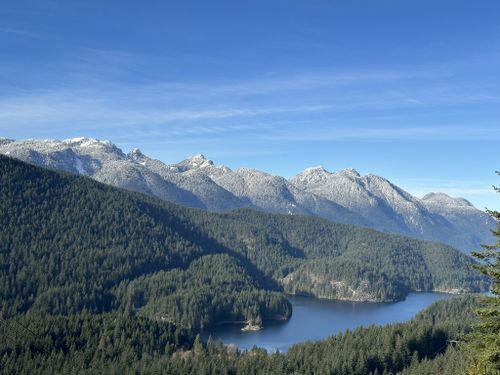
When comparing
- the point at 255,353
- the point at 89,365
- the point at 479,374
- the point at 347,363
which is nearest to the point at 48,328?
the point at 89,365

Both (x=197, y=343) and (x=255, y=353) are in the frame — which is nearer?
(x=255, y=353)

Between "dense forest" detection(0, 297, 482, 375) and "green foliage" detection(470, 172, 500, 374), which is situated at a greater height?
"green foliage" detection(470, 172, 500, 374)

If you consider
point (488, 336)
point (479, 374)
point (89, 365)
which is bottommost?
point (89, 365)

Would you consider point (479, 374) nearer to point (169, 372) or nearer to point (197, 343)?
point (169, 372)

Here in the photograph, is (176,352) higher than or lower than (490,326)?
lower

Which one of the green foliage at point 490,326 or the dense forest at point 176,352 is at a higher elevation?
the green foliage at point 490,326

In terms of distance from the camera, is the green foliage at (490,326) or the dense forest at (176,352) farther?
the dense forest at (176,352)

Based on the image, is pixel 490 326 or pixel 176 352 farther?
pixel 176 352

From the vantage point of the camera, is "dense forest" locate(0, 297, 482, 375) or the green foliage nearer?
the green foliage
